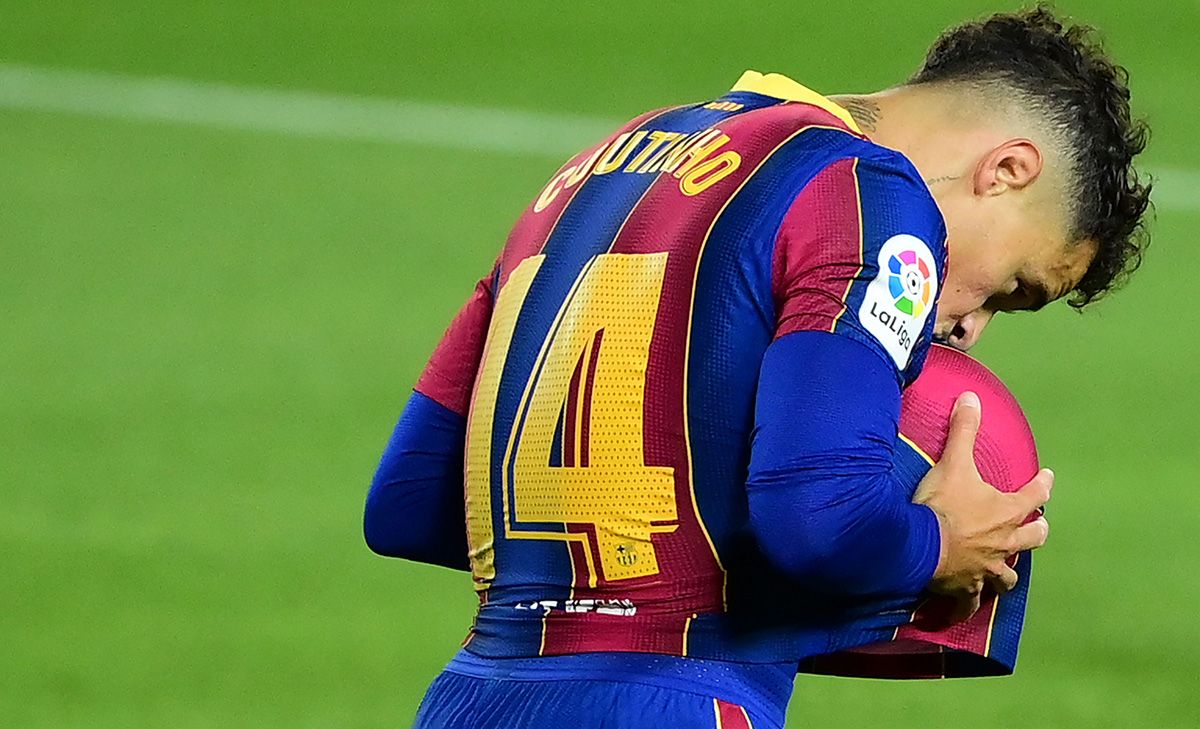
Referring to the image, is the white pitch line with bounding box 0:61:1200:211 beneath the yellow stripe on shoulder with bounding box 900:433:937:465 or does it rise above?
above

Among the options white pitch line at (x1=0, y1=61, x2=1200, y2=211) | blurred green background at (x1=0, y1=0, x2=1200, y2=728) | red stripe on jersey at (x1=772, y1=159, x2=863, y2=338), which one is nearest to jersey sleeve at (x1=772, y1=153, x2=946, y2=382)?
red stripe on jersey at (x1=772, y1=159, x2=863, y2=338)

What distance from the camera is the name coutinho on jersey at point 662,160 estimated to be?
2.65 m

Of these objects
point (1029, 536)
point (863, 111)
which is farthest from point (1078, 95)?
point (1029, 536)

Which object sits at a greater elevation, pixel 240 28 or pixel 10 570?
pixel 240 28

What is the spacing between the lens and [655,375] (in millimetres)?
2557

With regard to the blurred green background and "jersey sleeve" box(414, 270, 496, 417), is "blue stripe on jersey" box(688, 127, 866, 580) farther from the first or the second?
the blurred green background

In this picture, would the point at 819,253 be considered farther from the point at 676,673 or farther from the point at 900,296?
the point at 676,673

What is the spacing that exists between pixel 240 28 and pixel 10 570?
192 inches

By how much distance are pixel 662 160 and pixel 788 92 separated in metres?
0.23

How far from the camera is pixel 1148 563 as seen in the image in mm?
5949

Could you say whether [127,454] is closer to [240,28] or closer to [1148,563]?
[1148,563]

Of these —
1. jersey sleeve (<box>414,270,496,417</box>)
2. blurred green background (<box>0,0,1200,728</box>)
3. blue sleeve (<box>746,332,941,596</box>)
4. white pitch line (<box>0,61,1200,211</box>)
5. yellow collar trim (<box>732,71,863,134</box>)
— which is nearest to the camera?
blue sleeve (<box>746,332,941,596</box>)

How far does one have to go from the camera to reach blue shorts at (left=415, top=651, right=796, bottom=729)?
8.41 feet

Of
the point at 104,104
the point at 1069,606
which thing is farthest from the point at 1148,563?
the point at 104,104
